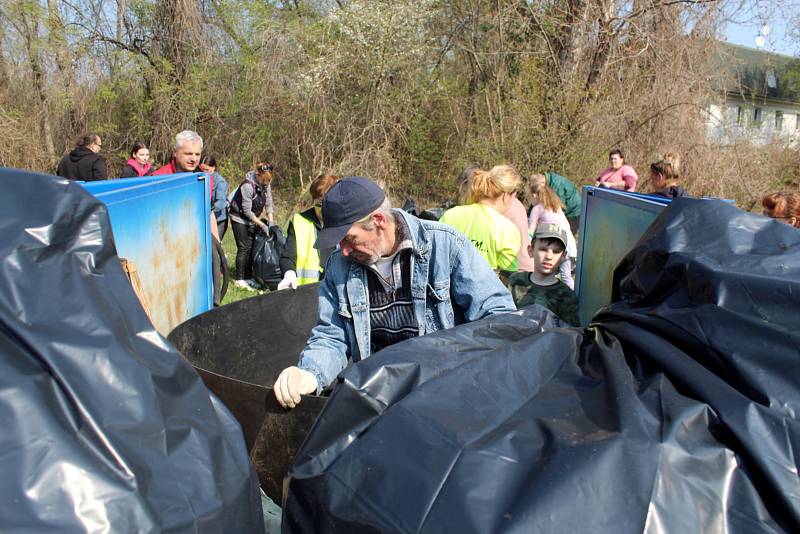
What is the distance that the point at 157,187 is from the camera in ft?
11.7

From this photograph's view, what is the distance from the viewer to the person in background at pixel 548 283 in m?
3.64

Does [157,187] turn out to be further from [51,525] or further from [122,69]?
[122,69]

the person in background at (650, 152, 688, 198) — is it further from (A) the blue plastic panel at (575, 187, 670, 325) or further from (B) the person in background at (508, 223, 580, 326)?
(B) the person in background at (508, 223, 580, 326)

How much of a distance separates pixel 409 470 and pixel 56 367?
2.17ft

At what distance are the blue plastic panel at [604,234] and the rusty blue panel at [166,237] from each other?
2.24m

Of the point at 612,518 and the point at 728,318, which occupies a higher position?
the point at 728,318

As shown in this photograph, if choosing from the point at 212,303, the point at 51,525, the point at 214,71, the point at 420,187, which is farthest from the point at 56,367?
the point at 214,71

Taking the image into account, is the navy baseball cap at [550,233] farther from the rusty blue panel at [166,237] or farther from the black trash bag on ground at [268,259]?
the black trash bag on ground at [268,259]

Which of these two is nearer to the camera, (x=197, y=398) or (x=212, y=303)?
(x=197, y=398)

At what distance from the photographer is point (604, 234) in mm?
3508

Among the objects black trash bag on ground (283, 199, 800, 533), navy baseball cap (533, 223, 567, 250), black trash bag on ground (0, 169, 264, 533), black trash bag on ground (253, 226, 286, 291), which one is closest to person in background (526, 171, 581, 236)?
black trash bag on ground (253, 226, 286, 291)

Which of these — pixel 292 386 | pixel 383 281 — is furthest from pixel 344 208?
pixel 292 386

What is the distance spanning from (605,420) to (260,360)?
95.9 inches

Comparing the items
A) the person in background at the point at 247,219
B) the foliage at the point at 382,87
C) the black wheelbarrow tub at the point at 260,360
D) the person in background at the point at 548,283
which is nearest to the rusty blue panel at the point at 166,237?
the black wheelbarrow tub at the point at 260,360
